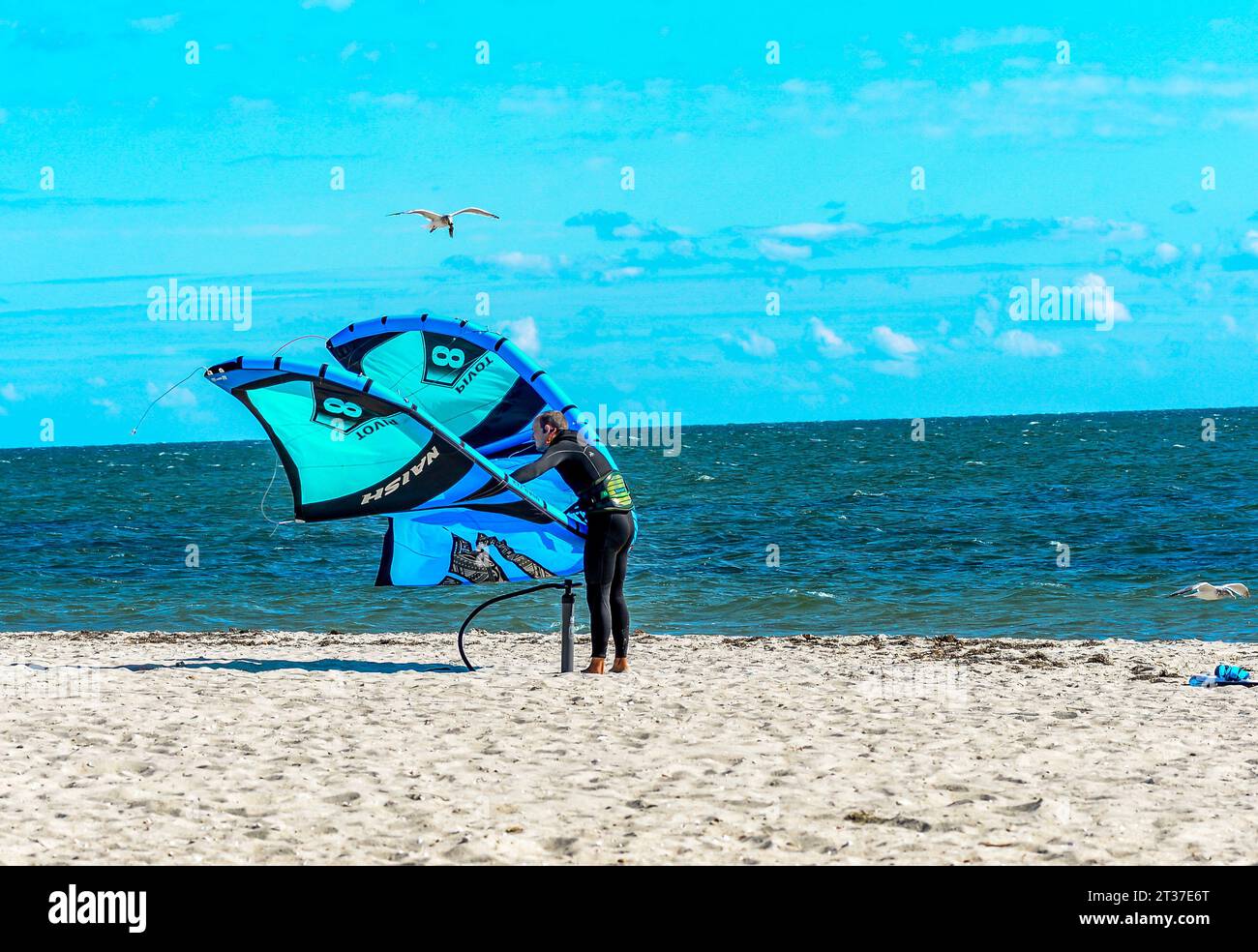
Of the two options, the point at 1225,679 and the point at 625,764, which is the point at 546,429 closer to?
the point at 625,764

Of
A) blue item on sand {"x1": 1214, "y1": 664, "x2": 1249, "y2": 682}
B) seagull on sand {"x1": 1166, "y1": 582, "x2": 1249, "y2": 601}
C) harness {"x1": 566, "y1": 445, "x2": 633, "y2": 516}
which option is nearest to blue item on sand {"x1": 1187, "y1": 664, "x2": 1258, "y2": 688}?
blue item on sand {"x1": 1214, "y1": 664, "x2": 1249, "y2": 682}

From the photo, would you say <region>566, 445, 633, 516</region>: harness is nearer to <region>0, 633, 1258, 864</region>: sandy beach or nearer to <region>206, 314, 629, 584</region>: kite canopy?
<region>206, 314, 629, 584</region>: kite canopy

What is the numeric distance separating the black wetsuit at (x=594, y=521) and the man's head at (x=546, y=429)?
41mm

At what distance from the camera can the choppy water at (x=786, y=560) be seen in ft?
54.4

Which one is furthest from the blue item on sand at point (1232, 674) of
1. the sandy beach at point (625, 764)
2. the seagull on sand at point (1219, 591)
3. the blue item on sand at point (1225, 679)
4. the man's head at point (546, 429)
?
the seagull on sand at point (1219, 591)

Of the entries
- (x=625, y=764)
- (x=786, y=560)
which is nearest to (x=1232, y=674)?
(x=625, y=764)

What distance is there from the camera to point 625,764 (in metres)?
7.25

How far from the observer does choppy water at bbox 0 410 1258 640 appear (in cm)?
1658

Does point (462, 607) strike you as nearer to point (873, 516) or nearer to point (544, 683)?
point (544, 683)

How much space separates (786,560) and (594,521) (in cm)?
1364

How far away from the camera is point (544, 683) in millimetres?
9750

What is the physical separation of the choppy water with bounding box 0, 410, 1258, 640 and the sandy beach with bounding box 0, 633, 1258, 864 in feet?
16.3
